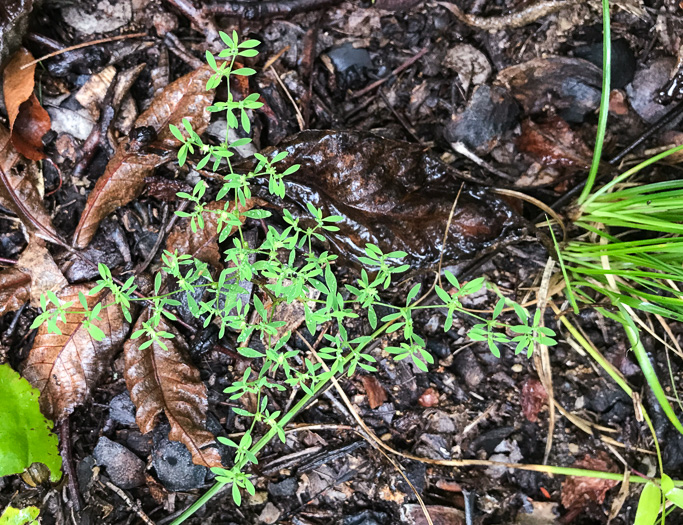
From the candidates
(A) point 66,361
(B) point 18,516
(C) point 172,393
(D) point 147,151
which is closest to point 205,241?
(D) point 147,151

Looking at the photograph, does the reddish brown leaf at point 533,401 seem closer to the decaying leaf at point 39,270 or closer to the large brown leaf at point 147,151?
the large brown leaf at point 147,151

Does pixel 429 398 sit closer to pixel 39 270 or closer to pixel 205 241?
pixel 205 241

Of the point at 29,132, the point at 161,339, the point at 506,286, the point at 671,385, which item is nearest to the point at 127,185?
the point at 29,132

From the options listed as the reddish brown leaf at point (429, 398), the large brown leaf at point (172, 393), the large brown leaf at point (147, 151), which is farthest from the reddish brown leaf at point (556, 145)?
the large brown leaf at point (172, 393)

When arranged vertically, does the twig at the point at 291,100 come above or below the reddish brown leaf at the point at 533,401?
above

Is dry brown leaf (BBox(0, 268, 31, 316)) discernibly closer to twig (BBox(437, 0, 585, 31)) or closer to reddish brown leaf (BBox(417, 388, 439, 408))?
reddish brown leaf (BBox(417, 388, 439, 408))

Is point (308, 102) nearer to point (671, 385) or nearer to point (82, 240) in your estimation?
point (82, 240)

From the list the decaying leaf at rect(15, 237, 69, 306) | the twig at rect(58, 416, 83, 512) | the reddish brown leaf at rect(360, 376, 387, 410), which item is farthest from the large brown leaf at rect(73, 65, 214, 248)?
the reddish brown leaf at rect(360, 376, 387, 410)
